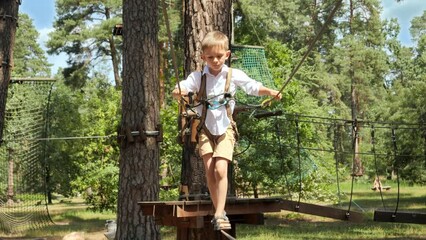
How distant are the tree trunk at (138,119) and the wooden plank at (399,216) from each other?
2740mm

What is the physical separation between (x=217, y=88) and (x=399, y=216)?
4.09 metres

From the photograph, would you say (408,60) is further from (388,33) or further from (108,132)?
(108,132)

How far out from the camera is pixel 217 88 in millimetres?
4711

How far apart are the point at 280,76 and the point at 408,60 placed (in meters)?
37.1

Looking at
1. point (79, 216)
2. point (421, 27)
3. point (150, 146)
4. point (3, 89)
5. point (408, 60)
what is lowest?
point (79, 216)

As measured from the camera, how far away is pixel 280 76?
17.8 m

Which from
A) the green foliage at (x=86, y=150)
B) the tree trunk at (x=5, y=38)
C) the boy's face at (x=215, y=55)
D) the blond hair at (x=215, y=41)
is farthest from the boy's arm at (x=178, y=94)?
the green foliage at (x=86, y=150)

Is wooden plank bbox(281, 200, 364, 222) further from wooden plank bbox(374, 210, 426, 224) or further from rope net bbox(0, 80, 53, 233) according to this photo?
rope net bbox(0, 80, 53, 233)

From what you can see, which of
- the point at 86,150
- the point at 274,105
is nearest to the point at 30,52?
the point at 86,150

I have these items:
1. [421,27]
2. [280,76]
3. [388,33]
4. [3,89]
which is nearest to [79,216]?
[280,76]

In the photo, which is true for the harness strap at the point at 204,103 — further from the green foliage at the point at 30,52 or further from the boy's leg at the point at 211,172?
the green foliage at the point at 30,52

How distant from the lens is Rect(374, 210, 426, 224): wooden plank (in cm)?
802

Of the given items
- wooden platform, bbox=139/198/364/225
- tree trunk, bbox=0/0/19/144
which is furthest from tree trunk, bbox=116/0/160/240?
wooden platform, bbox=139/198/364/225

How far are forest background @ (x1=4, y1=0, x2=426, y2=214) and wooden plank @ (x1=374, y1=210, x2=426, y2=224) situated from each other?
97cm
